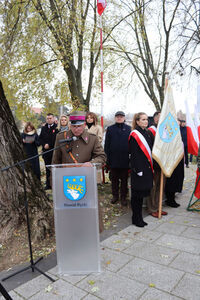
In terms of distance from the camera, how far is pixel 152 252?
11.2ft

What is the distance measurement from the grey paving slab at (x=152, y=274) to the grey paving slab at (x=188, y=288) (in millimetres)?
60

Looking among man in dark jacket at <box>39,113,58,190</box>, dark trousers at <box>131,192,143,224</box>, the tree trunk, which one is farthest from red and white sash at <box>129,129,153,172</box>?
man in dark jacket at <box>39,113,58,190</box>

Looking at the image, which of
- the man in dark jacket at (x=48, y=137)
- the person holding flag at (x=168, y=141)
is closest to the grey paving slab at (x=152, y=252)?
the person holding flag at (x=168, y=141)

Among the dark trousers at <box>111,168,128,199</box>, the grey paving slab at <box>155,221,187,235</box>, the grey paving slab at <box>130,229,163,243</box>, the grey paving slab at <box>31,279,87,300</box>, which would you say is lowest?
the grey paving slab at <box>155,221,187,235</box>

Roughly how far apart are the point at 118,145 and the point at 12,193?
95.2 inches

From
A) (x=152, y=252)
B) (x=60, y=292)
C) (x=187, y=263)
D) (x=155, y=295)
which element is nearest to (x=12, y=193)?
(x=60, y=292)

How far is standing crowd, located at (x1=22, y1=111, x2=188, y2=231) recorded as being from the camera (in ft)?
10.7

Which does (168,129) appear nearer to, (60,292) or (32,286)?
(60,292)

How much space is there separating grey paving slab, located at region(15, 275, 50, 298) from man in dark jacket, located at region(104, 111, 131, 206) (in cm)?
279

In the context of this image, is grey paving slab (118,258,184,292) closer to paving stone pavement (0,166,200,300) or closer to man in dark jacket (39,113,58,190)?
paving stone pavement (0,166,200,300)

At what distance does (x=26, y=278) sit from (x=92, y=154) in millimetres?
1711

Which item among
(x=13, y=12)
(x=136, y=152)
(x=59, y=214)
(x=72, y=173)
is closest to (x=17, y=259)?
(x=59, y=214)

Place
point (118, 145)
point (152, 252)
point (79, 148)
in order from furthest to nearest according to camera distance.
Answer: point (118, 145), point (152, 252), point (79, 148)

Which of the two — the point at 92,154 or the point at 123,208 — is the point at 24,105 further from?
the point at 92,154
